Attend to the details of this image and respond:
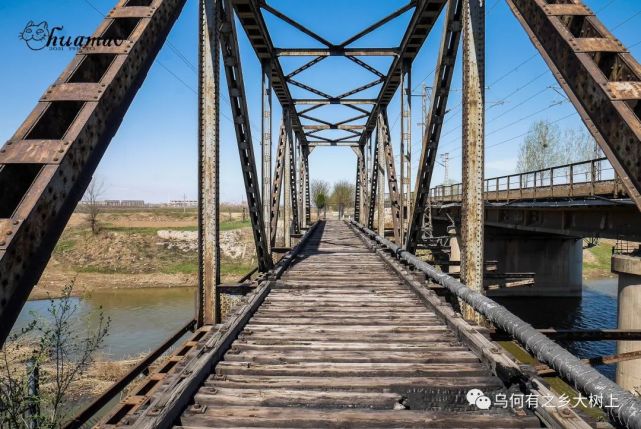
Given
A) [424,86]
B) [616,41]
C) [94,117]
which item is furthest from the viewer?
[424,86]

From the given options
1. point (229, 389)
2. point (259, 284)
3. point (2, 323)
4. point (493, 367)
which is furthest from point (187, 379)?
point (259, 284)

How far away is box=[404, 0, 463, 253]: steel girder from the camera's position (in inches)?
229

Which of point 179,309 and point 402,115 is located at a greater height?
point 402,115

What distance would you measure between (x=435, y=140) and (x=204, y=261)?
→ 411 cm

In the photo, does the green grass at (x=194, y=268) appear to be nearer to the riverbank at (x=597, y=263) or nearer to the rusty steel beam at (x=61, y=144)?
the riverbank at (x=597, y=263)

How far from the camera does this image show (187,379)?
9.87 feet

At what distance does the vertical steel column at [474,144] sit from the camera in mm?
4773

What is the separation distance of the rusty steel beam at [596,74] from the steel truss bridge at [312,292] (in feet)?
0.04

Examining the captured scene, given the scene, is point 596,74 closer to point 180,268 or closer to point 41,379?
point 41,379

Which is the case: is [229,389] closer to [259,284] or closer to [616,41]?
[259,284]

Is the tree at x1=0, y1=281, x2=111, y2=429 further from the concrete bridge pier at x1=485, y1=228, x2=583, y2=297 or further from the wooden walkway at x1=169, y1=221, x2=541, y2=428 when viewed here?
the concrete bridge pier at x1=485, y1=228, x2=583, y2=297

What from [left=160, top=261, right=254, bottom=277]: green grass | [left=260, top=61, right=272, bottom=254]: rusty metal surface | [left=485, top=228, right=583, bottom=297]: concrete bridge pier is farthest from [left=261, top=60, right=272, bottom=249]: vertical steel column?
[left=160, top=261, right=254, bottom=277]: green grass

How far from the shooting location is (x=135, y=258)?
3684 cm

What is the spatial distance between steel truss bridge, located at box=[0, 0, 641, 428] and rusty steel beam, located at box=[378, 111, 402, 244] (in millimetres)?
4436
